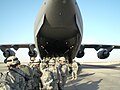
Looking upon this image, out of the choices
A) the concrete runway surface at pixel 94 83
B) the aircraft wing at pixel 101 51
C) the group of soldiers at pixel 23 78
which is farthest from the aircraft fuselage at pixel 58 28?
the aircraft wing at pixel 101 51

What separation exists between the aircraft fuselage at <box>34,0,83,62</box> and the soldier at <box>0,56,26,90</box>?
6217 mm

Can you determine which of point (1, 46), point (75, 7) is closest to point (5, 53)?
point (1, 46)

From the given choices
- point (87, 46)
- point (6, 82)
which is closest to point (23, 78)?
point (6, 82)

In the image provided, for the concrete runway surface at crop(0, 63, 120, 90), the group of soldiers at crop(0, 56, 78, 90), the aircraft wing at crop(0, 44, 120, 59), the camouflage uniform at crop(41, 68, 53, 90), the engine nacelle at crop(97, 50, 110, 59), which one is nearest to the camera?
the group of soldiers at crop(0, 56, 78, 90)

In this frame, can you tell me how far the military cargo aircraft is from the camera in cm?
1027

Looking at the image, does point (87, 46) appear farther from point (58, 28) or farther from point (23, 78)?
point (23, 78)

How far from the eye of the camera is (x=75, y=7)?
34.9 feet

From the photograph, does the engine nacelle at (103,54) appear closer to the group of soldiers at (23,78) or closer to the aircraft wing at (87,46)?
the aircraft wing at (87,46)

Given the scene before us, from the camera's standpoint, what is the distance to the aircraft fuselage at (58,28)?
10264mm

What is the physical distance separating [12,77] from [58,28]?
303 inches

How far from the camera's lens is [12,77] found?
3.87 m

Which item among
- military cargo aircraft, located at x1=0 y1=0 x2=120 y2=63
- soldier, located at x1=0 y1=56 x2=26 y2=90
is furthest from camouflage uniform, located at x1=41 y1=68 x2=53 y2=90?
military cargo aircraft, located at x1=0 y1=0 x2=120 y2=63

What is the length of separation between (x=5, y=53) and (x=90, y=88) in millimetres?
14385

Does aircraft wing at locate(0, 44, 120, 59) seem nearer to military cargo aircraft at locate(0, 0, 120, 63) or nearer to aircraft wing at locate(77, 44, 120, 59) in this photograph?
aircraft wing at locate(77, 44, 120, 59)
